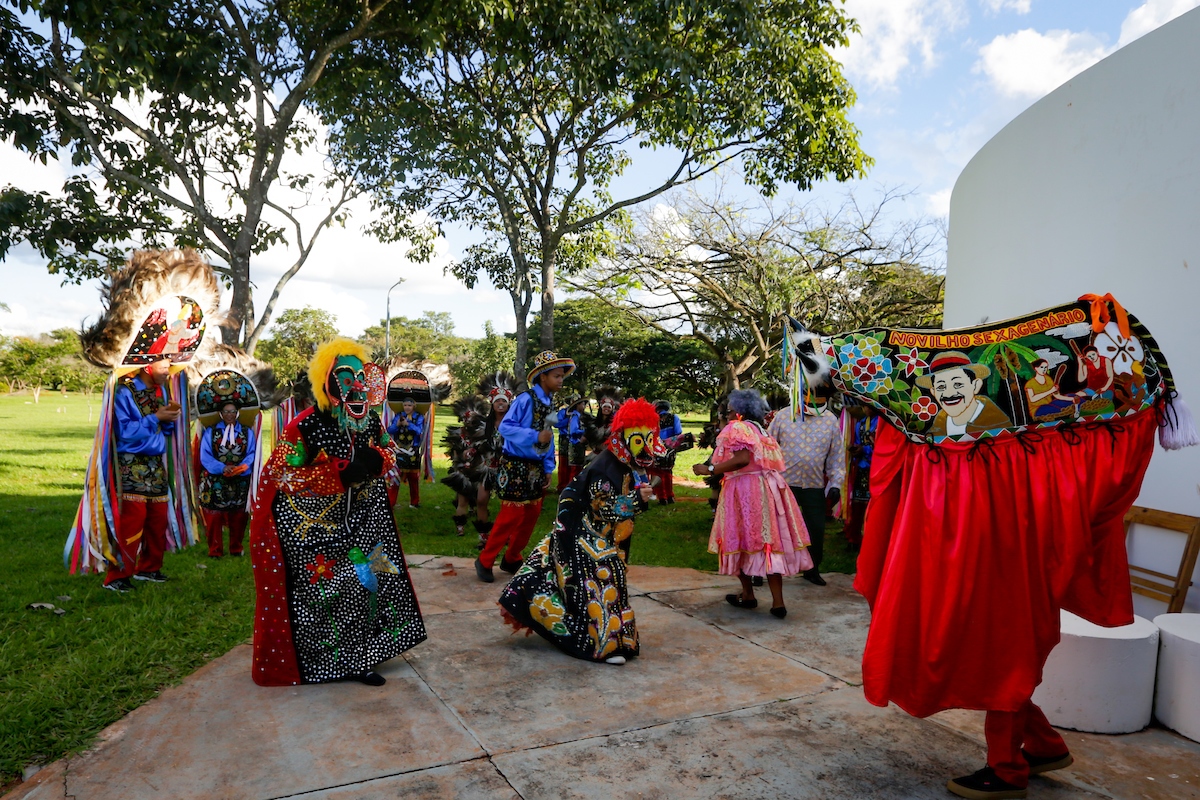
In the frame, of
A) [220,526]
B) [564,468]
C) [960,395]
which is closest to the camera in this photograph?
[960,395]

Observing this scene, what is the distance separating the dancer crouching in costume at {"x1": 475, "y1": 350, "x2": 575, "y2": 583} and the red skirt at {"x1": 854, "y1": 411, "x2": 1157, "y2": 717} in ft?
11.7

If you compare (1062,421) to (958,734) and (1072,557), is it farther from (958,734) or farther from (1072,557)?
(958,734)

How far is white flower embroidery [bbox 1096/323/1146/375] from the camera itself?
9.45 feet

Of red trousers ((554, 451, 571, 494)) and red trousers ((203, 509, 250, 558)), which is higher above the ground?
red trousers ((554, 451, 571, 494))

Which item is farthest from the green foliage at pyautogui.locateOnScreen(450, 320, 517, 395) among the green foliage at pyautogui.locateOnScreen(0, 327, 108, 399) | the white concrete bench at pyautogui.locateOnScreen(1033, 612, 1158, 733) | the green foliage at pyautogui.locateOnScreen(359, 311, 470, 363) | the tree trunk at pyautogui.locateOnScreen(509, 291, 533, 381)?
the white concrete bench at pyautogui.locateOnScreen(1033, 612, 1158, 733)

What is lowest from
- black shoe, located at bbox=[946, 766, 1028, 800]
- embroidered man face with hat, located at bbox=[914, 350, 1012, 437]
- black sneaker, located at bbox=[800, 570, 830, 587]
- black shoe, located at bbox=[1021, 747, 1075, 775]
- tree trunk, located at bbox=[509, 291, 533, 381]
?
black shoe, located at bbox=[946, 766, 1028, 800]

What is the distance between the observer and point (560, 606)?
4.58 meters

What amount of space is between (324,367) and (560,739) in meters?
2.14

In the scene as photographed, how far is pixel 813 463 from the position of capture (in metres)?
6.45

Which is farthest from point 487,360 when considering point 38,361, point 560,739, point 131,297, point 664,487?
point 560,739

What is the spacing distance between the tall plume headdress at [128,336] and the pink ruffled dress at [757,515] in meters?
3.89

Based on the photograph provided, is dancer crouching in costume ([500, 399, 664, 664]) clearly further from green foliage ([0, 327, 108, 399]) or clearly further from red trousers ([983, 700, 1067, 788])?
green foliage ([0, 327, 108, 399])

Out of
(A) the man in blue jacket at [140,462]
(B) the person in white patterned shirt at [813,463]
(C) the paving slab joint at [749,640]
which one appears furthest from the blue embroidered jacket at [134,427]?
(B) the person in white patterned shirt at [813,463]

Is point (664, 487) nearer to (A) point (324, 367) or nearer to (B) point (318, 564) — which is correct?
(B) point (318, 564)
